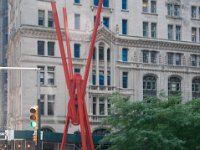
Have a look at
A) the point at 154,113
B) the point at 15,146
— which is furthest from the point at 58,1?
the point at 154,113

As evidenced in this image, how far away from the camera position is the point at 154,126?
120 ft

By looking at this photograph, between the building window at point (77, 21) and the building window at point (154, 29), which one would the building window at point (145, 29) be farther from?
the building window at point (77, 21)

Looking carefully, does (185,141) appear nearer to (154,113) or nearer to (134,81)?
(154,113)

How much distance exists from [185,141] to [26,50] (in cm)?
2614

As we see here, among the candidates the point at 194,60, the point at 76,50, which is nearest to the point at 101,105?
the point at 76,50

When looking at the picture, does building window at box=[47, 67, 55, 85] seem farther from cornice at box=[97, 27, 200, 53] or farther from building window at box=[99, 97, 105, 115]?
A: cornice at box=[97, 27, 200, 53]

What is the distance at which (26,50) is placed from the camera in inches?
2235

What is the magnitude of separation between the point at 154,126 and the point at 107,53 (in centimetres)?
2598

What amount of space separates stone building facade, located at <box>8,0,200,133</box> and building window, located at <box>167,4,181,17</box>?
0.13 m

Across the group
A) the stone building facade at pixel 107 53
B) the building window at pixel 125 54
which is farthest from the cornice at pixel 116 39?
the building window at pixel 125 54

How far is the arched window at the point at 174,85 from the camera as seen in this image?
65562mm

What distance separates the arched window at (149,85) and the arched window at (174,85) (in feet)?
7.09

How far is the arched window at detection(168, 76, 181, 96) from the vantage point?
65.6m

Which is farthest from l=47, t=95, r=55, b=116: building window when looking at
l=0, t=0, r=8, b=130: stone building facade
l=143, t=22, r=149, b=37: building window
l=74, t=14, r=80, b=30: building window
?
l=0, t=0, r=8, b=130: stone building facade
